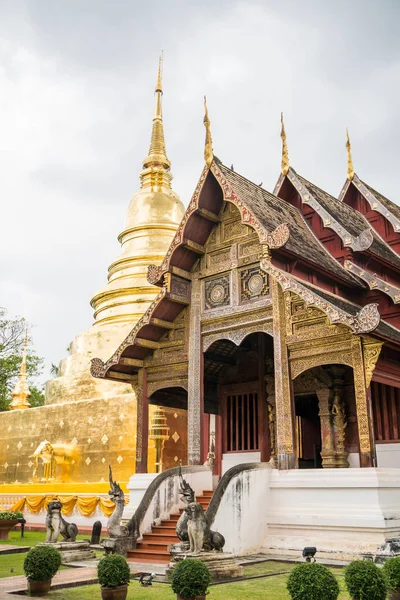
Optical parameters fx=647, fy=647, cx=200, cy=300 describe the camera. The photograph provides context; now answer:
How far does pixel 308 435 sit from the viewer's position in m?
14.6

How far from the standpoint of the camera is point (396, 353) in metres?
11.0

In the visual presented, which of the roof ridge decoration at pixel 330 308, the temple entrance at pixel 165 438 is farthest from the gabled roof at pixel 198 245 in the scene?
the temple entrance at pixel 165 438

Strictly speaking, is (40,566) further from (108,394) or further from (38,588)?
(108,394)

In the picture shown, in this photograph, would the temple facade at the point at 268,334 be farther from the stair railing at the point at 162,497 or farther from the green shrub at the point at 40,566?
the green shrub at the point at 40,566

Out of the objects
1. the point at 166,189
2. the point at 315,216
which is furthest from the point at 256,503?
the point at 166,189

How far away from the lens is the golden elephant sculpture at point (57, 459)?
56.0 feet

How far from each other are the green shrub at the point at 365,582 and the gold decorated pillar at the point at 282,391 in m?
4.52

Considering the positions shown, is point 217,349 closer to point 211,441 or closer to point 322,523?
point 211,441

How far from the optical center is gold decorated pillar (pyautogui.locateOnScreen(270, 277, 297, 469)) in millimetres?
10586

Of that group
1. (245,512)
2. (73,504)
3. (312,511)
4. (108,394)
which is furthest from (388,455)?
(108,394)

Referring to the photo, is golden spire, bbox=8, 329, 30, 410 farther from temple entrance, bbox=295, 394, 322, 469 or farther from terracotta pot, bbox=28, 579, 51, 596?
terracotta pot, bbox=28, 579, 51, 596

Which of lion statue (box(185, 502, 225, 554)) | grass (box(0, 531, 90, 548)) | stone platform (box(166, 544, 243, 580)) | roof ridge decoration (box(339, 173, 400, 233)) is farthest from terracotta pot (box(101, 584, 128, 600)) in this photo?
roof ridge decoration (box(339, 173, 400, 233))

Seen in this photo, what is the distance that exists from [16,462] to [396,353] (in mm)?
12353

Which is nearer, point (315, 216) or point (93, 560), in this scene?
point (93, 560)
